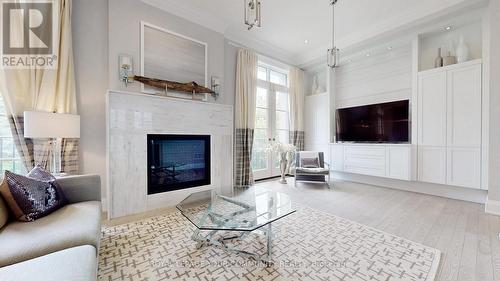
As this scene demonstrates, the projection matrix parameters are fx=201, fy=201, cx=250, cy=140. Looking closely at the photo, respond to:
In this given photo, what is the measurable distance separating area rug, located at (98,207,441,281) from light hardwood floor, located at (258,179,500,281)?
0.61ft

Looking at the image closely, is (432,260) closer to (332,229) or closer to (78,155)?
(332,229)

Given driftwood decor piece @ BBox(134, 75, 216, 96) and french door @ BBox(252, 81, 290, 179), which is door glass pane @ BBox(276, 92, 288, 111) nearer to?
french door @ BBox(252, 81, 290, 179)

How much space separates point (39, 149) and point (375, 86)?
6.03 meters

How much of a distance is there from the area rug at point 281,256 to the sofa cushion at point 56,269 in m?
0.59

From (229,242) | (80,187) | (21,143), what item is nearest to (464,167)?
(229,242)

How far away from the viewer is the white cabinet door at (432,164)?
3537 millimetres

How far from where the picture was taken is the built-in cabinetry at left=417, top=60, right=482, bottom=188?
3223mm

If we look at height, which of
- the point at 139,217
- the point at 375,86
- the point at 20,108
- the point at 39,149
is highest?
the point at 375,86

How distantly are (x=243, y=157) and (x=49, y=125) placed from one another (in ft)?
10.1

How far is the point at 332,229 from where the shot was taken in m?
2.34

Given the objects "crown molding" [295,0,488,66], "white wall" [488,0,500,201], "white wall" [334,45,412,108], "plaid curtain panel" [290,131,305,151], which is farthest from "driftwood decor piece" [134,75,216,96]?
"white wall" [488,0,500,201]

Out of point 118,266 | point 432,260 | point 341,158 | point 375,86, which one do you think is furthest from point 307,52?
point 118,266

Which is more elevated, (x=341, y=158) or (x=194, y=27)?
(x=194, y=27)

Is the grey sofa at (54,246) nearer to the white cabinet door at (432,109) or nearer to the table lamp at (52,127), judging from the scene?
the table lamp at (52,127)
